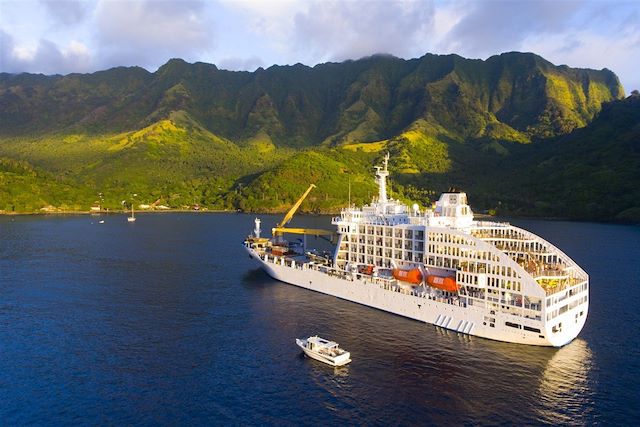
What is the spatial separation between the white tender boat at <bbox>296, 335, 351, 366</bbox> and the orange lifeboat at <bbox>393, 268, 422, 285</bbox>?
44.0ft

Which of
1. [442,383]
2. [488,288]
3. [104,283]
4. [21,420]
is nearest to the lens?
[21,420]

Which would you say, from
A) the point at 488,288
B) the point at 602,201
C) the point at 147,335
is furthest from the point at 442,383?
the point at 602,201

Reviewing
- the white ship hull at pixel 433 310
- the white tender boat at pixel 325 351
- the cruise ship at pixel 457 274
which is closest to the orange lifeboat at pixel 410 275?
the cruise ship at pixel 457 274

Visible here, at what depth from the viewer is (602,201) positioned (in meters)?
182

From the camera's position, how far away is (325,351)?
42688 mm

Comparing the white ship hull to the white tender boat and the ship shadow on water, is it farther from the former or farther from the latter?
the white tender boat

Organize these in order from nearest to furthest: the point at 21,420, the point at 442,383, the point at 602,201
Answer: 1. the point at 21,420
2. the point at 442,383
3. the point at 602,201

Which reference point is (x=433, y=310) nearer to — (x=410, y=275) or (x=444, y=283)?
(x=444, y=283)

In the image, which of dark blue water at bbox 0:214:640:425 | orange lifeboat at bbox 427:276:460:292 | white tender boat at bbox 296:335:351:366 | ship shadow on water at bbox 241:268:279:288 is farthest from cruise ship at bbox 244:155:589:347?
white tender boat at bbox 296:335:351:366

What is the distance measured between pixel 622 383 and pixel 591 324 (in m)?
15.7

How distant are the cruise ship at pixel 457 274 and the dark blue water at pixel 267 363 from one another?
1.84 m

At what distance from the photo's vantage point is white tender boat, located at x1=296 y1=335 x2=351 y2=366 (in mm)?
41719

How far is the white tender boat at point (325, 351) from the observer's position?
41719mm

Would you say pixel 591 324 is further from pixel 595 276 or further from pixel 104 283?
pixel 104 283
